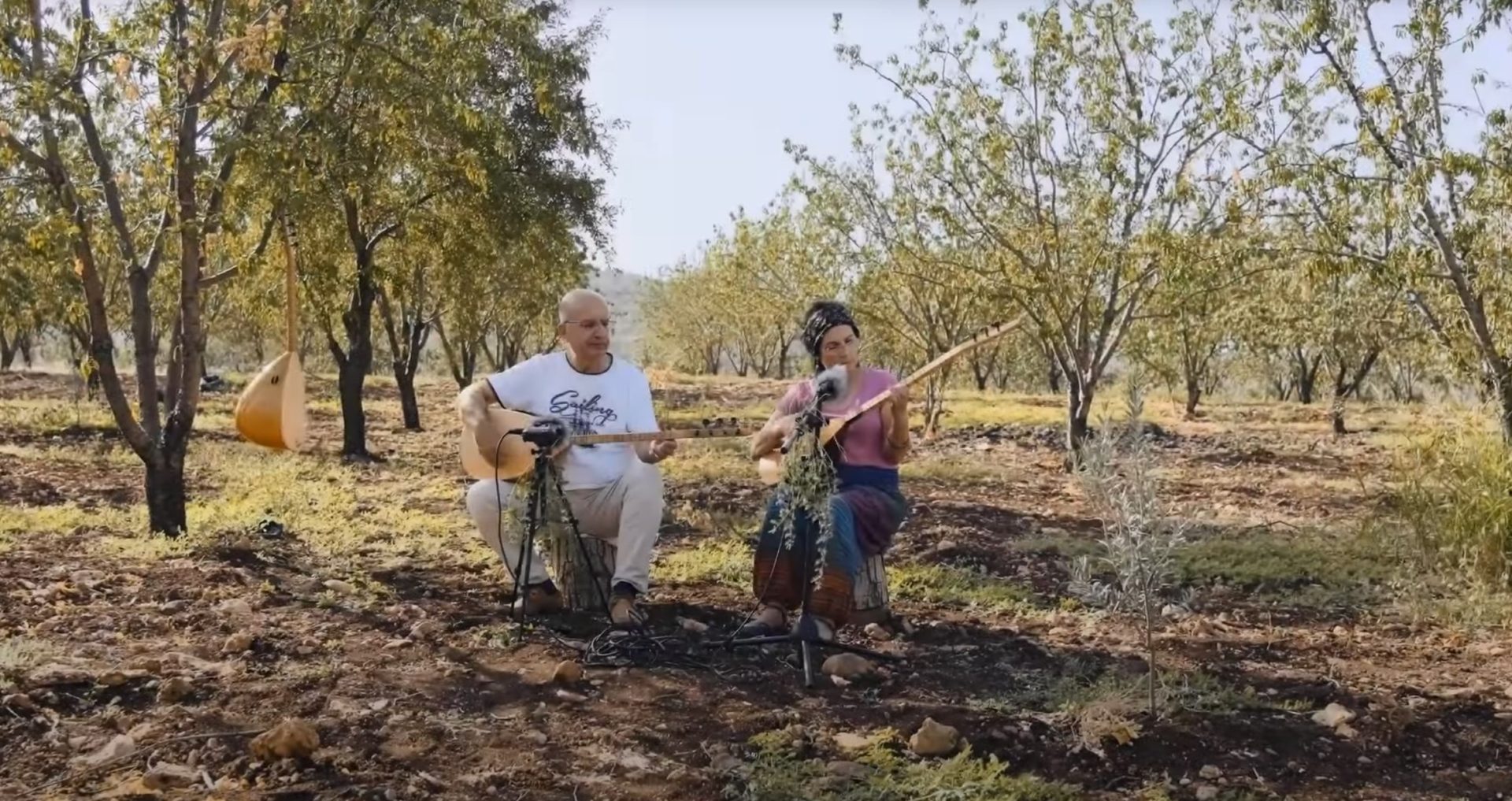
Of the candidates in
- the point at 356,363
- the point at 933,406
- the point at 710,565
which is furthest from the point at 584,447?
the point at 933,406

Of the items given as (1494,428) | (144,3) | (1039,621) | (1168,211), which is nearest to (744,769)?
(1039,621)

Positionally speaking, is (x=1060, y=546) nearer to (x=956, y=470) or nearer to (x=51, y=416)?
(x=956, y=470)

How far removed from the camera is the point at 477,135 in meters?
10.2

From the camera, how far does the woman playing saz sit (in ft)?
15.2

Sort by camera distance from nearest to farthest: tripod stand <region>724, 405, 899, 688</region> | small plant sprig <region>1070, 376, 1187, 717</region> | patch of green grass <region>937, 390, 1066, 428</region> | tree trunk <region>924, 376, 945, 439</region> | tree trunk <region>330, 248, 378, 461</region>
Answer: small plant sprig <region>1070, 376, 1187, 717</region> < tripod stand <region>724, 405, 899, 688</region> < tree trunk <region>330, 248, 378, 461</region> < tree trunk <region>924, 376, 945, 439</region> < patch of green grass <region>937, 390, 1066, 428</region>

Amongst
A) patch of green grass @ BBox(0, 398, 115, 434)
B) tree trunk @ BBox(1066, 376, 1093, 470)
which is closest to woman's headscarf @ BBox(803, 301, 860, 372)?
tree trunk @ BBox(1066, 376, 1093, 470)

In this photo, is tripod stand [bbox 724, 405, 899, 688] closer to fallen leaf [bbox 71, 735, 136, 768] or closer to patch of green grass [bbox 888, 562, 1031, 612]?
patch of green grass [bbox 888, 562, 1031, 612]

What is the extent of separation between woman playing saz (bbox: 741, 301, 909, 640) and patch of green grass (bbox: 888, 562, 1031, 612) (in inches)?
36.3

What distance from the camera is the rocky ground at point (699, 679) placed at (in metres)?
3.26

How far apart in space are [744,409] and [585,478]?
18.4 metres

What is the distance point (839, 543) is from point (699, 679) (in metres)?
0.79

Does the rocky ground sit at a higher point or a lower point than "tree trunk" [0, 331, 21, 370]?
lower

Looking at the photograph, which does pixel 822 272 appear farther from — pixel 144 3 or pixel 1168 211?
pixel 144 3

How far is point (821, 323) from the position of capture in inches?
193
